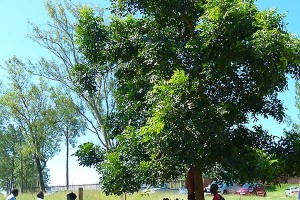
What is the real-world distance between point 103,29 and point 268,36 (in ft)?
13.9

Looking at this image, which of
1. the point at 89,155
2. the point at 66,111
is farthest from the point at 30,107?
the point at 89,155

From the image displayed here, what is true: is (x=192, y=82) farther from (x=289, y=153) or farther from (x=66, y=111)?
(x=66, y=111)

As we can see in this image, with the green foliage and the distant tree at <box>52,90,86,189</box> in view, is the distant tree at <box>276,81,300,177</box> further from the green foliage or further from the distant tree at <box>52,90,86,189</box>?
the distant tree at <box>52,90,86,189</box>

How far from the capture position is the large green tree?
883 cm

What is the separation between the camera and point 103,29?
11.2 metres

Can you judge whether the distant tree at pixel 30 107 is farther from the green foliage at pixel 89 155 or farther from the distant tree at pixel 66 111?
the green foliage at pixel 89 155

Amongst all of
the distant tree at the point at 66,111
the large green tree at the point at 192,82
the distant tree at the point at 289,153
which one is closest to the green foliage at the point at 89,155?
the large green tree at the point at 192,82

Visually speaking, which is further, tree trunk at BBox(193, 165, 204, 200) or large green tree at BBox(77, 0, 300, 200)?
tree trunk at BBox(193, 165, 204, 200)

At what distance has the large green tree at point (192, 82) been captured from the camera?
8.83 meters

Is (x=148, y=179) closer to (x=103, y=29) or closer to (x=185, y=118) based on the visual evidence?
(x=185, y=118)

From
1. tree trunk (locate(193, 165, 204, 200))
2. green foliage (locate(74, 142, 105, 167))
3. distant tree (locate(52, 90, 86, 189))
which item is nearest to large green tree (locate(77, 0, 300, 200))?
tree trunk (locate(193, 165, 204, 200))

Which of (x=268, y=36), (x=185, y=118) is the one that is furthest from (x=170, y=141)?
(x=268, y=36)

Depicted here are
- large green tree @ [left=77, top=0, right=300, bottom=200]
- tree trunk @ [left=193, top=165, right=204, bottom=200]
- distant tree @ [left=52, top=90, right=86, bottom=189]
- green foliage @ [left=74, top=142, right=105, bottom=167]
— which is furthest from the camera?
distant tree @ [left=52, top=90, right=86, bottom=189]

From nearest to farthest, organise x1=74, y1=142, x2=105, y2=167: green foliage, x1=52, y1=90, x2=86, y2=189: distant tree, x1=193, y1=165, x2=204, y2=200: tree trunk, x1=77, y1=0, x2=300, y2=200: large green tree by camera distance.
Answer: x1=77, y1=0, x2=300, y2=200: large green tree < x1=193, y1=165, x2=204, y2=200: tree trunk < x1=74, y1=142, x2=105, y2=167: green foliage < x1=52, y1=90, x2=86, y2=189: distant tree
